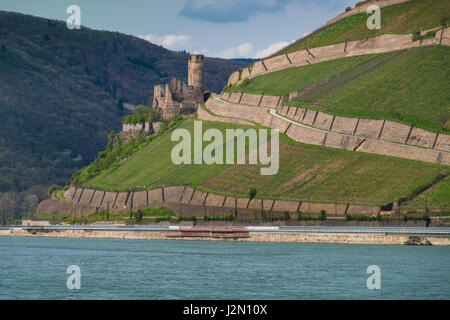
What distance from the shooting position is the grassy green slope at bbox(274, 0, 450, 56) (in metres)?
146

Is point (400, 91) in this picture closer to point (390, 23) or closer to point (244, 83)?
point (390, 23)

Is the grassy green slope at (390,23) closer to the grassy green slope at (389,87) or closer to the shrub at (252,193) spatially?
the grassy green slope at (389,87)

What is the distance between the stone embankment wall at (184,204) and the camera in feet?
364

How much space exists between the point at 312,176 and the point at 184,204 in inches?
696

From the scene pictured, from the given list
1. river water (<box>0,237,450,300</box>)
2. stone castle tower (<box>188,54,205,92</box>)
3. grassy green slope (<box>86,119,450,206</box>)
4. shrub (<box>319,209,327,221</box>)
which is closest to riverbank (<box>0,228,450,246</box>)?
river water (<box>0,237,450,300</box>)

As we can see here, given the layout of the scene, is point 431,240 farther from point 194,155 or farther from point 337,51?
point 337,51

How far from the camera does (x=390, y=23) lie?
154000 millimetres

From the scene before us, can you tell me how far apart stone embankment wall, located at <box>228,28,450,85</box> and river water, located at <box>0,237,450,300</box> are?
177ft

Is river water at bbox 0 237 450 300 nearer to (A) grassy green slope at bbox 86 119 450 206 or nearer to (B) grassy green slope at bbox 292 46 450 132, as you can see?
(A) grassy green slope at bbox 86 119 450 206
